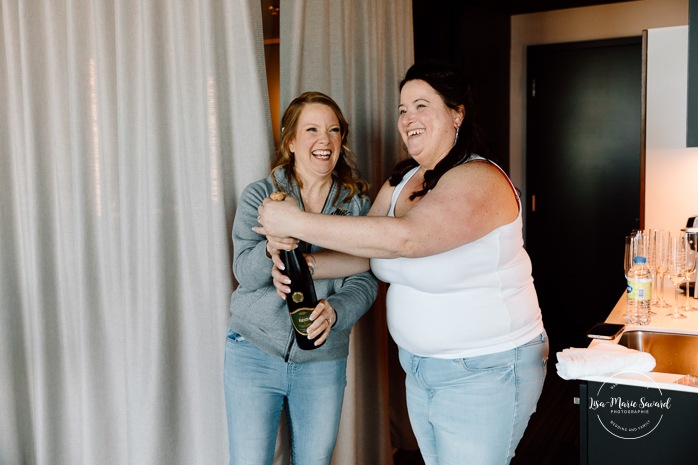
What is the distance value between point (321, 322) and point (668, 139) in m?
2.18

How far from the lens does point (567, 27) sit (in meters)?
5.04

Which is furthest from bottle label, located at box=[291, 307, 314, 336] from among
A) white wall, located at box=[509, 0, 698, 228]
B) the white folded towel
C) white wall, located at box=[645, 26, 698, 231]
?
white wall, located at box=[509, 0, 698, 228]

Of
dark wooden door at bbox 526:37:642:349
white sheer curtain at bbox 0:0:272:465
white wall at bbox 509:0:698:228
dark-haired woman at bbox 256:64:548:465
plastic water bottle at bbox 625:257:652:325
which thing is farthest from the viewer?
dark wooden door at bbox 526:37:642:349

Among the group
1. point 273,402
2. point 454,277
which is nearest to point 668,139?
point 454,277

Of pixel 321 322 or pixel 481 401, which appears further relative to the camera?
pixel 321 322

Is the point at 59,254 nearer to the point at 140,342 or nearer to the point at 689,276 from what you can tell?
the point at 140,342

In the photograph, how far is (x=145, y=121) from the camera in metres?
2.12

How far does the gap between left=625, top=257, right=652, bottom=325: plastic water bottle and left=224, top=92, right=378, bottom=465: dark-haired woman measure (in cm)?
94

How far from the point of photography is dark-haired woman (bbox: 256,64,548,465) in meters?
1.52

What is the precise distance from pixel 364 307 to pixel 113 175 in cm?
92

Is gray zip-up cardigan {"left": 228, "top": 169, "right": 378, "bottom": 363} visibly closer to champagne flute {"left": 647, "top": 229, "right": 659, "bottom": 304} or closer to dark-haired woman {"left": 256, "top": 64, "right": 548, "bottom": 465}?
dark-haired woman {"left": 256, "top": 64, "right": 548, "bottom": 465}

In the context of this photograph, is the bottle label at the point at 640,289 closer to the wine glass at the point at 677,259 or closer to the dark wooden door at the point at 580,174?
the wine glass at the point at 677,259

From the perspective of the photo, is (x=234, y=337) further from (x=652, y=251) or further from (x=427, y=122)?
(x=652, y=251)

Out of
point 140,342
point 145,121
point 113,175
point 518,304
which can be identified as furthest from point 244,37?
point 518,304
